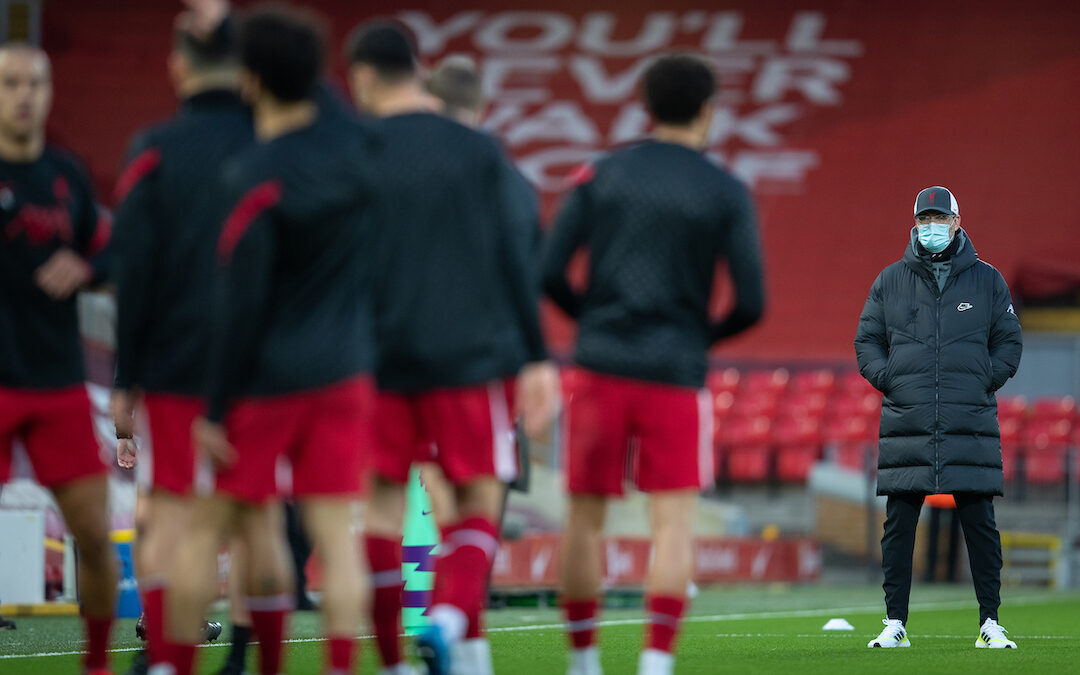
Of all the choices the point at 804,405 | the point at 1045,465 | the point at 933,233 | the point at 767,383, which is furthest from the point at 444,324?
the point at 767,383

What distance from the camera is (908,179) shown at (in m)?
23.4

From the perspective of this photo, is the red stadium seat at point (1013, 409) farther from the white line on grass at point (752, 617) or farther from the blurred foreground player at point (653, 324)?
the blurred foreground player at point (653, 324)

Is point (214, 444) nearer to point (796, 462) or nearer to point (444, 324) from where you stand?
point (444, 324)

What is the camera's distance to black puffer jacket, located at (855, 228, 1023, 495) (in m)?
8.09

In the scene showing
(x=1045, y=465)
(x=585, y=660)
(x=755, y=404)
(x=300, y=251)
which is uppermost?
(x=755, y=404)

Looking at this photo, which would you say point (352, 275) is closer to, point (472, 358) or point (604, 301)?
point (472, 358)

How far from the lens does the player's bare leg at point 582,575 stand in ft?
17.0

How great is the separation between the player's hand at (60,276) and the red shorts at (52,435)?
1.03ft

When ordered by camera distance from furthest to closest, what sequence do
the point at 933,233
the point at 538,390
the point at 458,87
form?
1. the point at 933,233
2. the point at 458,87
3. the point at 538,390

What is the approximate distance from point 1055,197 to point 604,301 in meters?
19.5

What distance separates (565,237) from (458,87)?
0.82 metres

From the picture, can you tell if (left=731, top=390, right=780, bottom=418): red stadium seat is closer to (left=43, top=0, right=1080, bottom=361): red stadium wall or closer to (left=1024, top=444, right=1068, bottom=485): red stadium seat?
(left=43, top=0, right=1080, bottom=361): red stadium wall

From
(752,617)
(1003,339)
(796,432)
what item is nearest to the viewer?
(1003,339)

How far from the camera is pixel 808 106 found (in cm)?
2388
